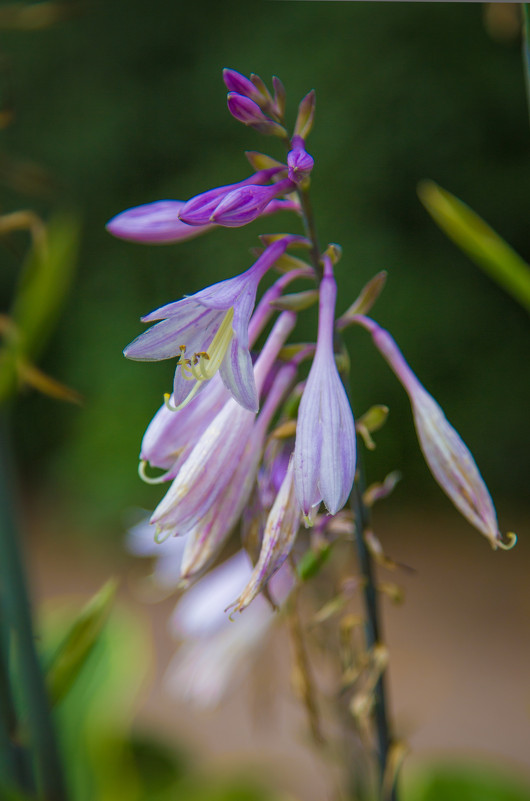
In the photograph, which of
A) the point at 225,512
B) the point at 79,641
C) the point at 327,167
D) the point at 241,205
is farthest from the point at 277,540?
the point at 327,167

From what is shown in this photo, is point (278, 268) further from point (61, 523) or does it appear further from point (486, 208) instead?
point (61, 523)

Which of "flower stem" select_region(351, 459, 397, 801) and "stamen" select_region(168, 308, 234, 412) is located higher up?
"stamen" select_region(168, 308, 234, 412)

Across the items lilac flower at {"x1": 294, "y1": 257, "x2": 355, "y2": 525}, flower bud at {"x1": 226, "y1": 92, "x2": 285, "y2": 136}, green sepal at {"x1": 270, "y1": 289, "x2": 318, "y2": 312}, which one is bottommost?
lilac flower at {"x1": 294, "y1": 257, "x2": 355, "y2": 525}

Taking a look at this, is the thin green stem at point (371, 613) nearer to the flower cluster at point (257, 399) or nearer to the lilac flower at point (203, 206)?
the flower cluster at point (257, 399)

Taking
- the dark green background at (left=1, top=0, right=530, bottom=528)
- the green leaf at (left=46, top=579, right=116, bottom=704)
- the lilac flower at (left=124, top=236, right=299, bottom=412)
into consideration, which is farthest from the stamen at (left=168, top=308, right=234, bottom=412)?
the dark green background at (left=1, top=0, right=530, bottom=528)

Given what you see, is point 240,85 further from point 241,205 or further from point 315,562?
point 315,562

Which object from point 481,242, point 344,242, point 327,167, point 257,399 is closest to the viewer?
point 257,399

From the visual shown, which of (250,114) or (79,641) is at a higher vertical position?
(250,114)

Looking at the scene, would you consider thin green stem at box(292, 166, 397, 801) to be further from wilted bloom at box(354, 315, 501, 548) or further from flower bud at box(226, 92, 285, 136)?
flower bud at box(226, 92, 285, 136)
